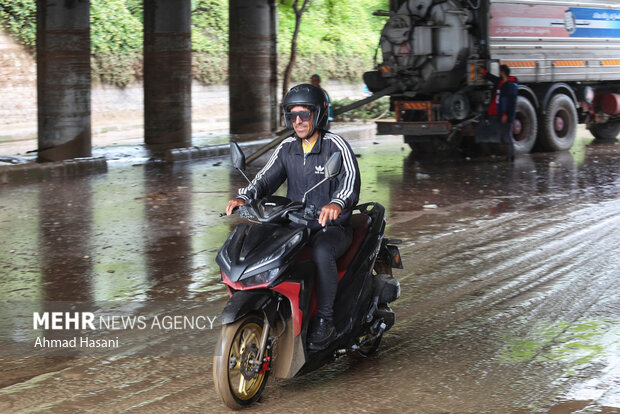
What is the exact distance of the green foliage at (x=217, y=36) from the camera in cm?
2548

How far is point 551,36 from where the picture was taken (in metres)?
18.9

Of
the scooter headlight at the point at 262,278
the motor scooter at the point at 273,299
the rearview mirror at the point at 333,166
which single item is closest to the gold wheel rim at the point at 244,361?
the motor scooter at the point at 273,299

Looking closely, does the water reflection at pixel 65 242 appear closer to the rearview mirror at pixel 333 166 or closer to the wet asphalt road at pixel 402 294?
the wet asphalt road at pixel 402 294

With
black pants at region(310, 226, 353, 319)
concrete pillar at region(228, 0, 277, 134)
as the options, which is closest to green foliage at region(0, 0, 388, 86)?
concrete pillar at region(228, 0, 277, 134)

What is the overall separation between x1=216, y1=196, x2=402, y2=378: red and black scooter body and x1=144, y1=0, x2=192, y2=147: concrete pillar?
47.3 feet

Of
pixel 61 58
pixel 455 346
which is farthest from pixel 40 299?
pixel 61 58

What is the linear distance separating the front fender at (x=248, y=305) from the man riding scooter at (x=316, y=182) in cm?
33

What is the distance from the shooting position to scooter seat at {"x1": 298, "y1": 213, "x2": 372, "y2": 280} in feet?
16.6

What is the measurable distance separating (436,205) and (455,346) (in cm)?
619

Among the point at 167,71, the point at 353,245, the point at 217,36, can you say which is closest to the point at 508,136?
the point at 167,71

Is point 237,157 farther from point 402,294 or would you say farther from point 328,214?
point 402,294

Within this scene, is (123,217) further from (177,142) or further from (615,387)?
(177,142)

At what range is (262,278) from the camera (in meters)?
4.69

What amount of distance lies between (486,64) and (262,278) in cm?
1321
